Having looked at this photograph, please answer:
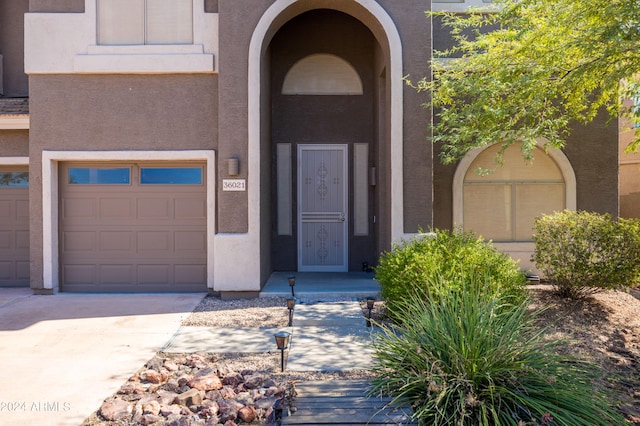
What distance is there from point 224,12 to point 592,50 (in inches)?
229

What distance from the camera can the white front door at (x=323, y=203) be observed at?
10234mm

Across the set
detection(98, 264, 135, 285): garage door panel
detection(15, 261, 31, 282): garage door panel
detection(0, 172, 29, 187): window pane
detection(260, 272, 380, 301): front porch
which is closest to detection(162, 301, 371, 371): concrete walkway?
detection(260, 272, 380, 301): front porch

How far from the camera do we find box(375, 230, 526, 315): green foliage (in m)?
5.91

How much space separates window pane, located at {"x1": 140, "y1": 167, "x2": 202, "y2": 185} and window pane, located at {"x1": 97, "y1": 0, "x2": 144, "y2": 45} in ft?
7.78

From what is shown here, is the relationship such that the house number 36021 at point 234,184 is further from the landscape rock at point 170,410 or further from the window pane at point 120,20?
the landscape rock at point 170,410

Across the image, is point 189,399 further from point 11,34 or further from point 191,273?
point 11,34

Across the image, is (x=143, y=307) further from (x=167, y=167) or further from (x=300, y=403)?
(x=300, y=403)

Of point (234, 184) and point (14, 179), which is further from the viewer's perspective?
point (14, 179)

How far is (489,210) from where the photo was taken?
9.41 metres

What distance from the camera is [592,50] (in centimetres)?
536

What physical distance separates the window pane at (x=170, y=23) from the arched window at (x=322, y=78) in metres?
2.53

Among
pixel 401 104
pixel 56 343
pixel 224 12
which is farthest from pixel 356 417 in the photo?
pixel 224 12

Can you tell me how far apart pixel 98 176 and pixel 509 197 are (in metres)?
8.17

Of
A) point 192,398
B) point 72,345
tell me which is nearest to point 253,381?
point 192,398
